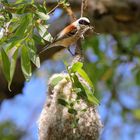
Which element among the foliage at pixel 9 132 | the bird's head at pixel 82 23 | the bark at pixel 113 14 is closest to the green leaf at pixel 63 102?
the bird's head at pixel 82 23

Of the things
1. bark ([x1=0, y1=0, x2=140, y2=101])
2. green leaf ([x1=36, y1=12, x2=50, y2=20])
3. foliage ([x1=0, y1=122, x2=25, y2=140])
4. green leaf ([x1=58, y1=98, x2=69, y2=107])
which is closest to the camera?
green leaf ([x1=36, y1=12, x2=50, y2=20])

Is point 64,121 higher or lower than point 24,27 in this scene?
lower

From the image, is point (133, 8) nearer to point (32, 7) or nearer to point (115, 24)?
point (115, 24)

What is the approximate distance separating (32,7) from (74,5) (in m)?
1.79

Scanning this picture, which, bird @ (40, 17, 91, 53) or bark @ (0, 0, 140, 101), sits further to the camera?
bark @ (0, 0, 140, 101)

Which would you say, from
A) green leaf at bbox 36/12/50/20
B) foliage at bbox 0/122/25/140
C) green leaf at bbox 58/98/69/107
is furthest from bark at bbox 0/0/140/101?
green leaf at bbox 36/12/50/20

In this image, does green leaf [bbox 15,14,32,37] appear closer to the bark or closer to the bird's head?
the bird's head

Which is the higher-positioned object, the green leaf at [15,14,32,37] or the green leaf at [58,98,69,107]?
the green leaf at [15,14,32,37]

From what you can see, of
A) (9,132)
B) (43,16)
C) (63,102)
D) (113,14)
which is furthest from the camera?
(9,132)

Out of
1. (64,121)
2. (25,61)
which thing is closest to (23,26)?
(25,61)

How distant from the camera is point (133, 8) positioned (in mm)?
3410

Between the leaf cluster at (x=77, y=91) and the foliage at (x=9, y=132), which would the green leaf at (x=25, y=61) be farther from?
the foliage at (x=9, y=132)

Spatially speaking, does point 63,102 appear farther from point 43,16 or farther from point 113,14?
point 113,14

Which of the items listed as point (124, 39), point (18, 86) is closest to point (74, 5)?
point (18, 86)
